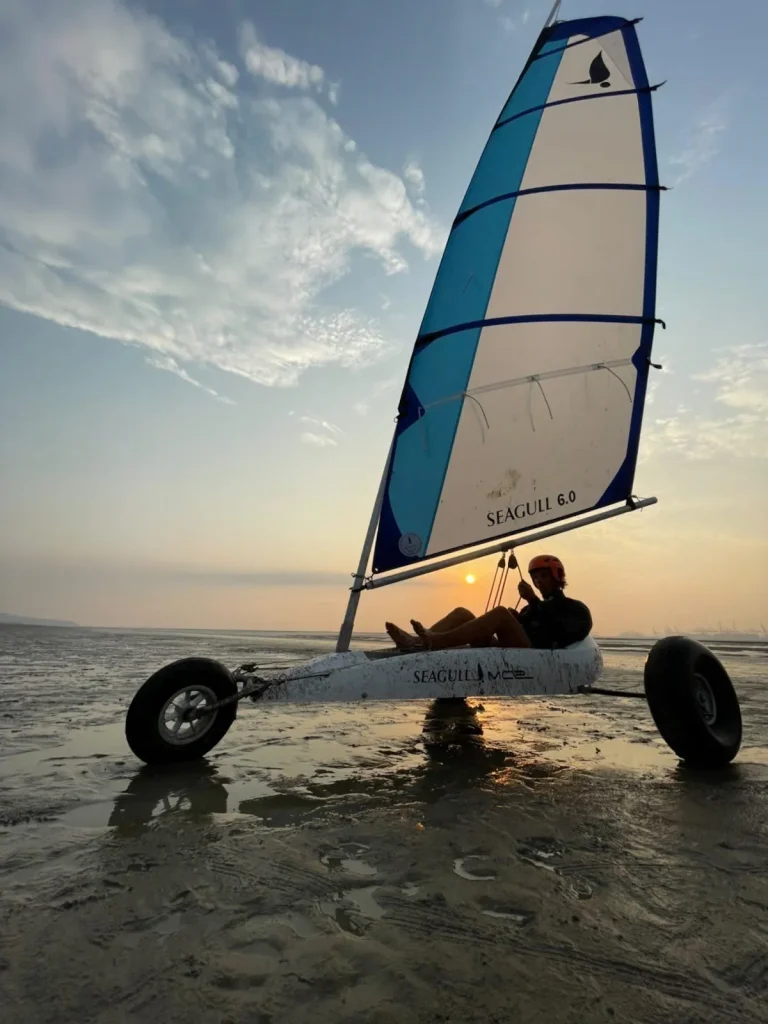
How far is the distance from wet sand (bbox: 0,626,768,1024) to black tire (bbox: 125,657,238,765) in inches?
7.6

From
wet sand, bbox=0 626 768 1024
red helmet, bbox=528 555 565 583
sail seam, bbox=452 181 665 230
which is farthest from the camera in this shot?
sail seam, bbox=452 181 665 230

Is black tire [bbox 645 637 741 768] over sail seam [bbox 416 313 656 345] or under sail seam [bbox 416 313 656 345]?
under

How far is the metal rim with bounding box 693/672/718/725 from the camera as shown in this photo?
453 cm

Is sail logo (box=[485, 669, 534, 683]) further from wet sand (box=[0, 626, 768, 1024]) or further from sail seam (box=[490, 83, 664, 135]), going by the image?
sail seam (box=[490, 83, 664, 135])

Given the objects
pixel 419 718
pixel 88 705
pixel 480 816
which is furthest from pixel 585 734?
pixel 88 705

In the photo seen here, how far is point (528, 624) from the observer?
5.36 metres

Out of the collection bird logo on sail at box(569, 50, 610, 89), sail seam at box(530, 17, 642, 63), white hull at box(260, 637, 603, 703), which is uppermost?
sail seam at box(530, 17, 642, 63)

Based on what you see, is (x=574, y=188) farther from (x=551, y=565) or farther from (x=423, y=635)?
(x=423, y=635)

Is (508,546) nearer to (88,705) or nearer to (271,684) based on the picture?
(271,684)

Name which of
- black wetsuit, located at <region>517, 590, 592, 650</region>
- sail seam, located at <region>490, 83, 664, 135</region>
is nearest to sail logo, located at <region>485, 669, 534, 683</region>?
black wetsuit, located at <region>517, 590, 592, 650</region>

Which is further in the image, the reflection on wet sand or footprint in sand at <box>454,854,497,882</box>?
the reflection on wet sand

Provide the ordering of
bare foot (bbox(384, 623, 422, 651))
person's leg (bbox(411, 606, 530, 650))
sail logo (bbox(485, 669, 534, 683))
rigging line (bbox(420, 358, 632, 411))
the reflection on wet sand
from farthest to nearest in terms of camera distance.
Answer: rigging line (bbox(420, 358, 632, 411)) < bare foot (bbox(384, 623, 422, 651)) < person's leg (bbox(411, 606, 530, 650)) < sail logo (bbox(485, 669, 534, 683)) < the reflection on wet sand

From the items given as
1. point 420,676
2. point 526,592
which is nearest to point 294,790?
point 420,676

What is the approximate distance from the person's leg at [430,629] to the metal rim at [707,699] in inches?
75.9
